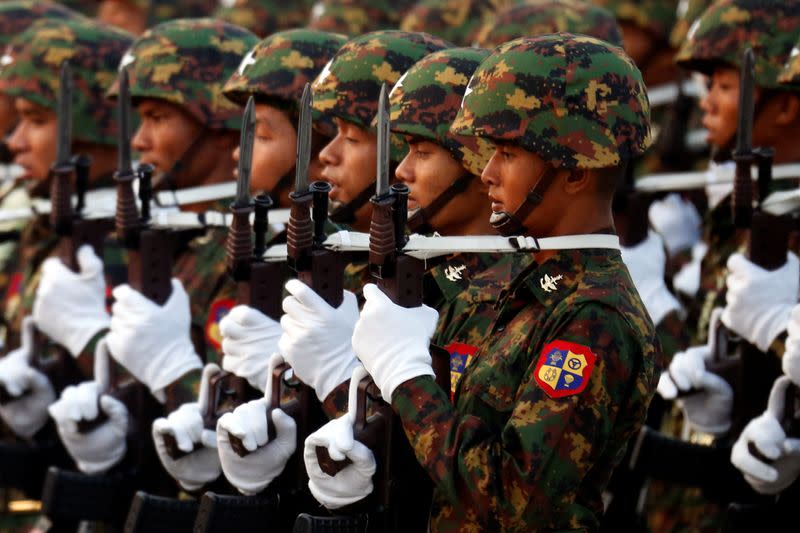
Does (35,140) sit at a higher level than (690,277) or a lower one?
higher

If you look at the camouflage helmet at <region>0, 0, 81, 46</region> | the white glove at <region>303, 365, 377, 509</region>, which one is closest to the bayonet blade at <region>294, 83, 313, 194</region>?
the white glove at <region>303, 365, 377, 509</region>

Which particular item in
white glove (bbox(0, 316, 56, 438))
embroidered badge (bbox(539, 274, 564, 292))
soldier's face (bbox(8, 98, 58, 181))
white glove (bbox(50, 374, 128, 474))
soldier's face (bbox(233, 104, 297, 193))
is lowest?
white glove (bbox(0, 316, 56, 438))

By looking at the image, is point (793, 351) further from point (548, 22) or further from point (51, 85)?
point (51, 85)

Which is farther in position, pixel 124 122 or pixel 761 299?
pixel 124 122

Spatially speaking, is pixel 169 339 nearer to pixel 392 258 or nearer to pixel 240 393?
pixel 240 393

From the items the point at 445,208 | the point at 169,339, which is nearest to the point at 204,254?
the point at 169,339

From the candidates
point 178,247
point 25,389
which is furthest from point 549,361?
point 25,389

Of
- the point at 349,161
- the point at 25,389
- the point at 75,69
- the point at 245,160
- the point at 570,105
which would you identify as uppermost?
the point at 570,105

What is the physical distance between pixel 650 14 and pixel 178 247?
4.01 meters

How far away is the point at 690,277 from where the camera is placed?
8.73 metres

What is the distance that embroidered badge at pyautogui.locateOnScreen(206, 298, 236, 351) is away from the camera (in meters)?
7.41

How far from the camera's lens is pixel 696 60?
803 centimetres

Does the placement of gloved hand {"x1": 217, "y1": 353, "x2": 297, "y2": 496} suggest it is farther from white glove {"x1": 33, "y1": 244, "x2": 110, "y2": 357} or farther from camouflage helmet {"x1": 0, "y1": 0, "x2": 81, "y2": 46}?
camouflage helmet {"x1": 0, "y1": 0, "x2": 81, "y2": 46}

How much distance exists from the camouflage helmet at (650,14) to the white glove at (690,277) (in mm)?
2097
